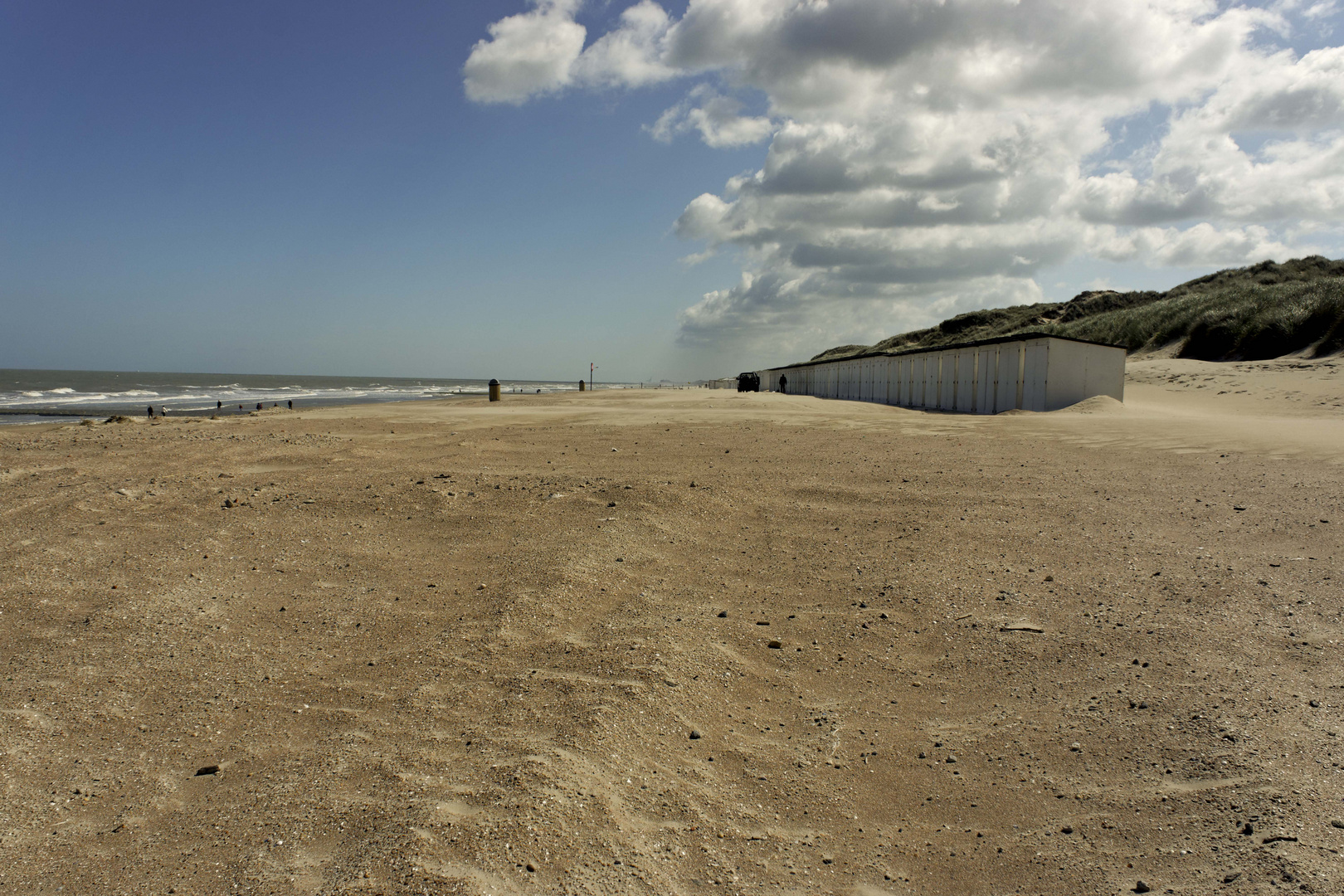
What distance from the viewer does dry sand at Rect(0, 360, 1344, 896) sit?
2.79 metres

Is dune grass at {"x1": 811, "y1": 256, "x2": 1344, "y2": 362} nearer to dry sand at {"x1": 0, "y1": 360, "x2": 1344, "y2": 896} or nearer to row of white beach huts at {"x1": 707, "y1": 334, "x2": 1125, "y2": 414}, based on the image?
row of white beach huts at {"x1": 707, "y1": 334, "x2": 1125, "y2": 414}

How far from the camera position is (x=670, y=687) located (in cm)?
402

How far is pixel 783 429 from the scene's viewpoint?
1479 centimetres

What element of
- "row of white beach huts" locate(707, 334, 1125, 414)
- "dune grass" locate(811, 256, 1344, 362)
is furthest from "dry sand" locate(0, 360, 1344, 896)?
"dune grass" locate(811, 256, 1344, 362)

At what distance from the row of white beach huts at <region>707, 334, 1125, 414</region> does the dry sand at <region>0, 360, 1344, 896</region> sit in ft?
49.4

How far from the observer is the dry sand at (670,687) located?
2.79 metres

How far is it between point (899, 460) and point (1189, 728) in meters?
7.12

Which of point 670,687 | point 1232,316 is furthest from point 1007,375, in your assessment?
point 670,687

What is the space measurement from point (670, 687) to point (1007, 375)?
2313 cm

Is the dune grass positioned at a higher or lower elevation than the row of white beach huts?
higher

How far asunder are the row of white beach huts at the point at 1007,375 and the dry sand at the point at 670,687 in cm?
1506

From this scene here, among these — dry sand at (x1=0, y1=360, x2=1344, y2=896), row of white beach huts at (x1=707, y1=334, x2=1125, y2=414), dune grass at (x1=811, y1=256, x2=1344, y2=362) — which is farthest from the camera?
dune grass at (x1=811, y1=256, x2=1344, y2=362)

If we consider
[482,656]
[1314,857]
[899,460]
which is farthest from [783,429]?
[1314,857]

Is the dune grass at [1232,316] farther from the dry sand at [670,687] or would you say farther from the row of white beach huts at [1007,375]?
the dry sand at [670,687]
